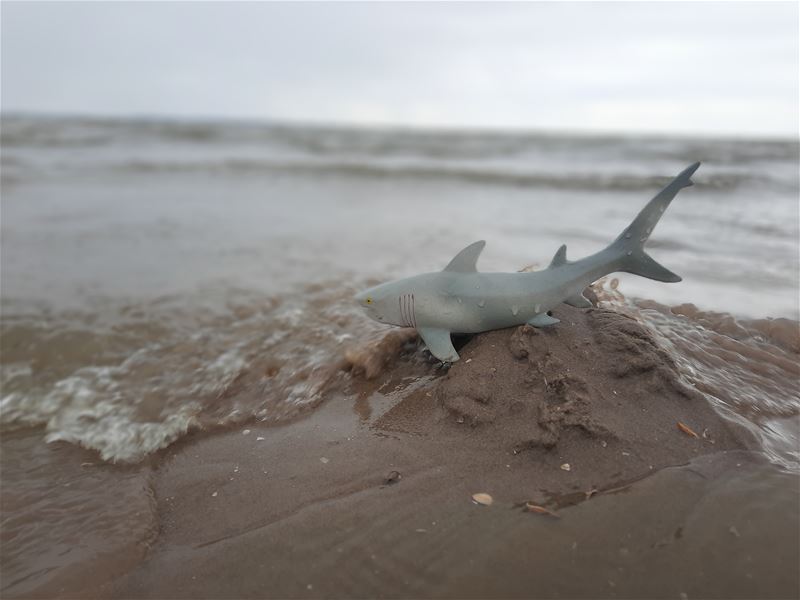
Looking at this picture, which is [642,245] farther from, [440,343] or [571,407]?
[440,343]

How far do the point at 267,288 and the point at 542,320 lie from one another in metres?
3.88

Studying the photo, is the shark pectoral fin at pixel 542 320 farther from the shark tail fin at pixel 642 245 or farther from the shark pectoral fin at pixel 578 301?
the shark tail fin at pixel 642 245

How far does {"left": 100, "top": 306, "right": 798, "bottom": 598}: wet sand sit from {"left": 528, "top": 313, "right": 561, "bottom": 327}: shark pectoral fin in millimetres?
59

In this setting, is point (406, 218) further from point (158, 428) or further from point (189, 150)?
point (189, 150)

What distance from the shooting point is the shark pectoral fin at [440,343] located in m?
3.25

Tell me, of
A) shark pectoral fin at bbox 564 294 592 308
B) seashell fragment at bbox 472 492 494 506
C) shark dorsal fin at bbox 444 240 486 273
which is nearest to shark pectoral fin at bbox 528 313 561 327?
shark pectoral fin at bbox 564 294 592 308

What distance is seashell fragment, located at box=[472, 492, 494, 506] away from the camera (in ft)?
8.11

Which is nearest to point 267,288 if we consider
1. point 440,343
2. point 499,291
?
point 440,343

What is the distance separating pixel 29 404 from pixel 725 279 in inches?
266

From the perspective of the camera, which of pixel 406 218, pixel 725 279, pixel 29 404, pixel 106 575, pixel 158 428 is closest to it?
pixel 106 575

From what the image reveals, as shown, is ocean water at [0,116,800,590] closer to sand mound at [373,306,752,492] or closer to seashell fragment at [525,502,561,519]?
sand mound at [373,306,752,492]

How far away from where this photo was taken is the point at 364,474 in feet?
9.23

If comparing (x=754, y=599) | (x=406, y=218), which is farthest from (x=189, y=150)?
(x=754, y=599)

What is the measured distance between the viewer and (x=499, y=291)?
3252mm
